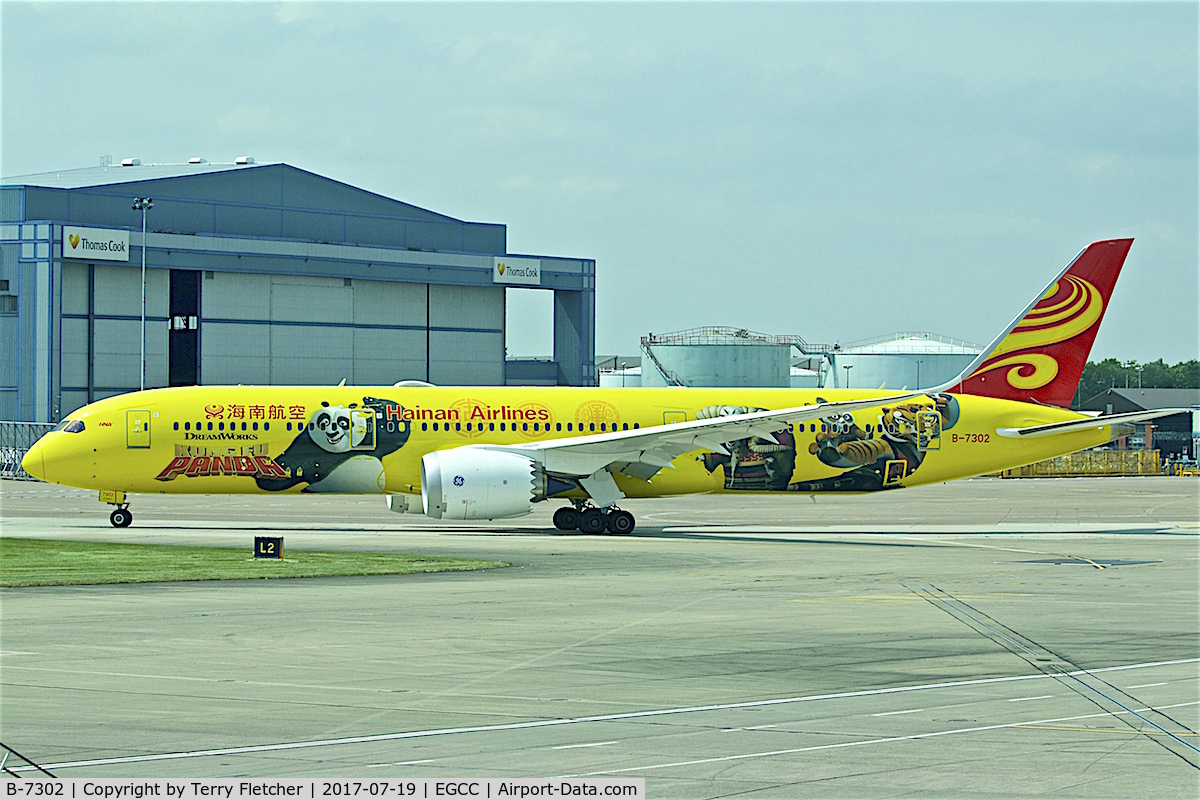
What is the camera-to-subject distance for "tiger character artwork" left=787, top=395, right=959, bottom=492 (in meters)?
41.9

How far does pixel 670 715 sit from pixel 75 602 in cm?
1199

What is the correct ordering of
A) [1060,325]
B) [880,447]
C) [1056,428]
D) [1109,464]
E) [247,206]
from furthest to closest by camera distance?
[1109,464]
[247,206]
[1060,325]
[1056,428]
[880,447]

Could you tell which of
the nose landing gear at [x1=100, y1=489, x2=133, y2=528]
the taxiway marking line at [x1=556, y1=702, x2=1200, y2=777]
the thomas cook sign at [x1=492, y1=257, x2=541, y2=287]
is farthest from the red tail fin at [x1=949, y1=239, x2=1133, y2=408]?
the thomas cook sign at [x1=492, y1=257, x2=541, y2=287]

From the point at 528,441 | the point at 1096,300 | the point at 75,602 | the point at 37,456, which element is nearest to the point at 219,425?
the point at 37,456

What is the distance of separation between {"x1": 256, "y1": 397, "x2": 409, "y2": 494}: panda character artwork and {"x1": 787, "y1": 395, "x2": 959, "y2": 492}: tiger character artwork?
1192 centimetres

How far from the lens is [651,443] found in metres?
38.8

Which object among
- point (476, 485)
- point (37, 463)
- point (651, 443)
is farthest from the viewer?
point (37, 463)

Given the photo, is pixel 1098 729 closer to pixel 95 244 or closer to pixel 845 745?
pixel 845 745

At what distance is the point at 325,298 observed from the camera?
290ft

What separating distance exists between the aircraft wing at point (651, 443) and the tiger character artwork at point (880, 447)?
213 centimetres

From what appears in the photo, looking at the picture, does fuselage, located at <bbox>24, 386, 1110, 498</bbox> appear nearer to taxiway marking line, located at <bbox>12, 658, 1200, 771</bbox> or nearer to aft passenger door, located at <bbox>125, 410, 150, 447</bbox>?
aft passenger door, located at <bbox>125, 410, 150, 447</bbox>

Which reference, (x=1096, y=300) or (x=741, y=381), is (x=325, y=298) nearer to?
(x=741, y=381)

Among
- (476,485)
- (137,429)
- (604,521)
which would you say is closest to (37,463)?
(137,429)

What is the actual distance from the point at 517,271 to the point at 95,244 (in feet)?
91.6
